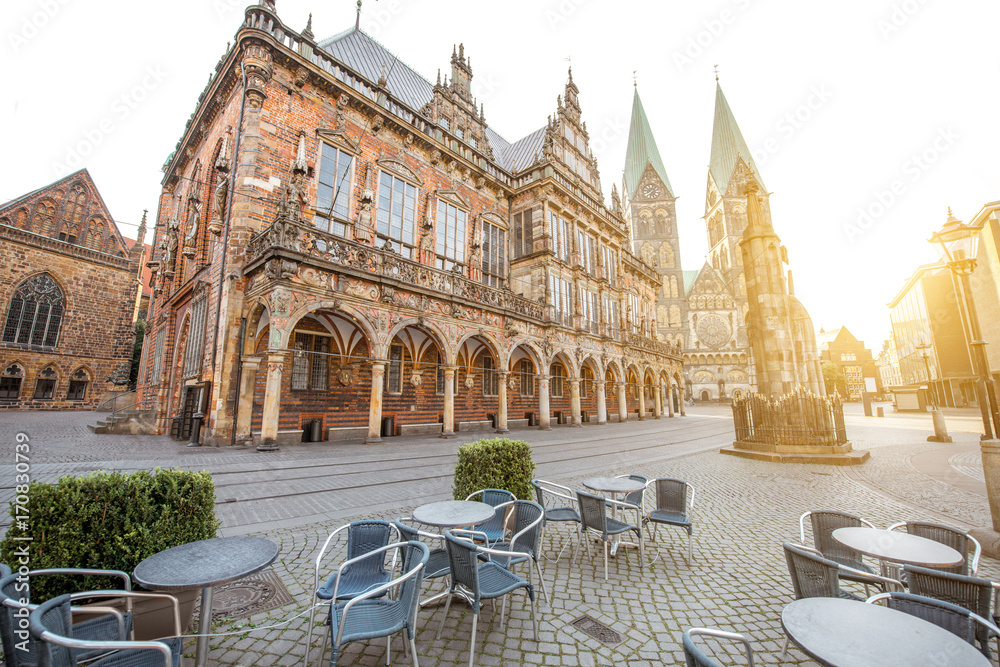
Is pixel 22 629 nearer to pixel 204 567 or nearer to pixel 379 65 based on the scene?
pixel 204 567

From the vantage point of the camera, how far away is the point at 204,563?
2.56 meters

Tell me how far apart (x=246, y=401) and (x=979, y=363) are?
15096 millimetres

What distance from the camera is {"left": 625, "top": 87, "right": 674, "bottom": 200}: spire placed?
63.3 metres

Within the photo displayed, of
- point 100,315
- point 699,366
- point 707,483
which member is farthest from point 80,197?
point 699,366

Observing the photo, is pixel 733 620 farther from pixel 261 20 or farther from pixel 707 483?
pixel 261 20

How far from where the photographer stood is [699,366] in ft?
194

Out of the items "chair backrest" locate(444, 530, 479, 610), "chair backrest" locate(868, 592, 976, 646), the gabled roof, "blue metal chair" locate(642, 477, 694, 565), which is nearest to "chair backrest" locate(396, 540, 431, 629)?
"chair backrest" locate(444, 530, 479, 610)

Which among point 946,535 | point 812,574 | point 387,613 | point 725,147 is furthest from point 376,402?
point 725,147

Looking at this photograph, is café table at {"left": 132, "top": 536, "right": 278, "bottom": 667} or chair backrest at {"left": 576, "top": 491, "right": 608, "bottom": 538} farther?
chair backrest at {"left": 576, "top": 491, "right": 608, "bottom": 538}

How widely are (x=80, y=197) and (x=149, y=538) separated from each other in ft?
119

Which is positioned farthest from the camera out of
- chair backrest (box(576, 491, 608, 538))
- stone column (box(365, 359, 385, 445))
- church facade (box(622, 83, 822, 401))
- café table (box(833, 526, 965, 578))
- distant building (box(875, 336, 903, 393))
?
church facade (box(622, 83, 822, 401))

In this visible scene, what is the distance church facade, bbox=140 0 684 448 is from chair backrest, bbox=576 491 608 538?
8.86m

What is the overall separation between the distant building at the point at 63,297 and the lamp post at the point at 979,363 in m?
32.9

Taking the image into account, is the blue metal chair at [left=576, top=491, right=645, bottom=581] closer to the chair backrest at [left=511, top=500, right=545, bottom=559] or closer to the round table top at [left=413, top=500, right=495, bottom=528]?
the chair backrest at [left=511, top=500, right=545, bottom=559]
